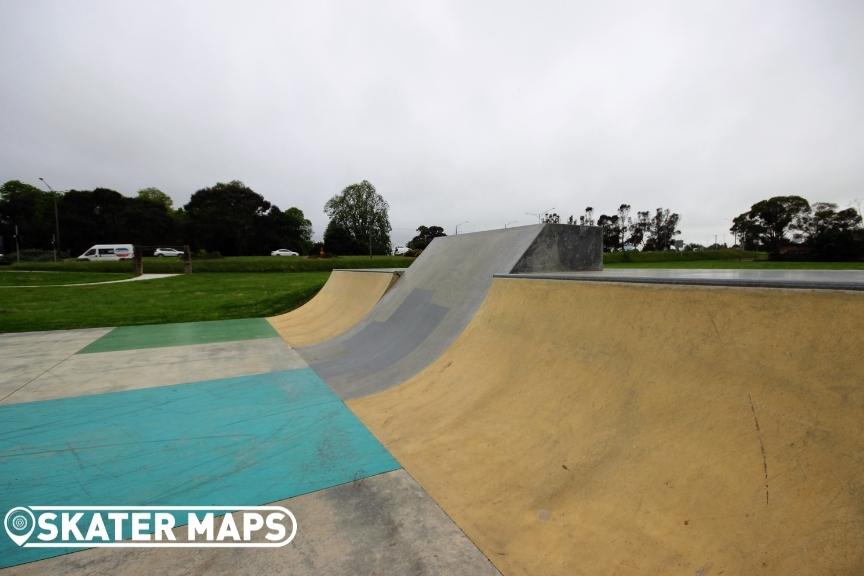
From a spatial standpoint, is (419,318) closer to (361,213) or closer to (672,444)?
(672,444)

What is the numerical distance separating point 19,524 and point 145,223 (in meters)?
72.5

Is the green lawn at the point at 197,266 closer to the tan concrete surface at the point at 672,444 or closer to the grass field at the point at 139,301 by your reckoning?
the grass field at the point at 139,301

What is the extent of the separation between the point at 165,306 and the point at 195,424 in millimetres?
13397

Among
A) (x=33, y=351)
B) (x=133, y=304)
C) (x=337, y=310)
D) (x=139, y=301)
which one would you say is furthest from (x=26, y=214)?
(x=337, y=310)

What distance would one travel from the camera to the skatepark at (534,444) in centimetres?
202

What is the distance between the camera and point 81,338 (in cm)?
942

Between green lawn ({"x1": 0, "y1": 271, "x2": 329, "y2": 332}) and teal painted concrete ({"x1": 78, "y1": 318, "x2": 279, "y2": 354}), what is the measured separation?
133 cm

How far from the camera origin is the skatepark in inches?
79.6

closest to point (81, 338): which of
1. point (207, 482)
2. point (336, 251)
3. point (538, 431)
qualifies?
point (207, 482)

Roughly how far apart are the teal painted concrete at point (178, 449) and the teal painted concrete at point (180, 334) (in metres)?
3.92

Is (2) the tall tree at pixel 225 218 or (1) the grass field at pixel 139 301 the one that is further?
(2) the tall tree at pixel 225 218

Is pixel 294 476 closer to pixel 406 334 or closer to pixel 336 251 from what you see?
pixel 406 334

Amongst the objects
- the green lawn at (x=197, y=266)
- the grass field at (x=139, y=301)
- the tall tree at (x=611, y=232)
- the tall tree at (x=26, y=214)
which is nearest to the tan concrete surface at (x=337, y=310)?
the grass field at (x=139, y=301)

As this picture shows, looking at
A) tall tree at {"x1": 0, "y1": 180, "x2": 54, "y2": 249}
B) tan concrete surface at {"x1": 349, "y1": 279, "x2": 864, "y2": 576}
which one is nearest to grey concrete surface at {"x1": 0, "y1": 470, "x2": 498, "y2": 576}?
tan concrete surface at {"x1": 349, "y1": 279, "x2": 864, "y2": 576}
